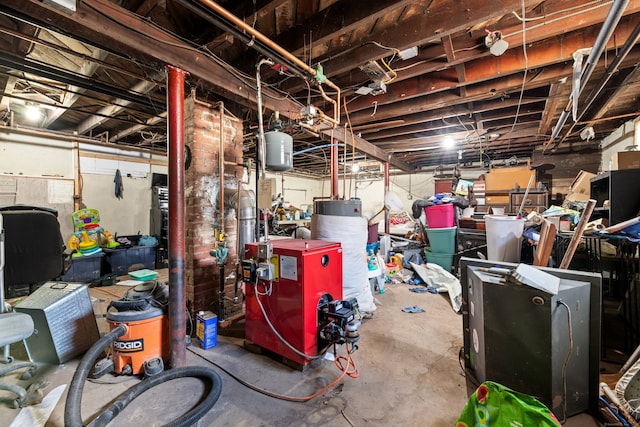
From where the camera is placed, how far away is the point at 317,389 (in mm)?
1745

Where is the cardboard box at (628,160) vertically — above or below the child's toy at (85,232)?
above

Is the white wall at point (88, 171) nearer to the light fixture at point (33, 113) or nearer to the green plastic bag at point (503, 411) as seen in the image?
the light fixture at point (33, 113)

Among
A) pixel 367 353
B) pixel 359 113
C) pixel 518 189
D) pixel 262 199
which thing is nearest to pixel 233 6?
pixel 262 199

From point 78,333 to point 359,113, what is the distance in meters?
3.98

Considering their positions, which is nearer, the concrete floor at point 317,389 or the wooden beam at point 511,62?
the concrete floor at point 317,389

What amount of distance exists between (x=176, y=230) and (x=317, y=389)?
153cm

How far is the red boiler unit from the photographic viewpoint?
1.86 meters

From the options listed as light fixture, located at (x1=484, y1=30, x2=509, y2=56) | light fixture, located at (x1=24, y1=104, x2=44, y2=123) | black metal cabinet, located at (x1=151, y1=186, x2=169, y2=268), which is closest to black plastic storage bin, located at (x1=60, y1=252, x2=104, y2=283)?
black metal cabinet, located at (x1=151, y1=186, x2=169, y2=268)

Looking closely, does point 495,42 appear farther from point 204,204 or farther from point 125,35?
point 204,204

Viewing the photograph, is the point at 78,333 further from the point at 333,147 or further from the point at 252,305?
the point at 333,147

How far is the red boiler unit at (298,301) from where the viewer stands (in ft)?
6.09

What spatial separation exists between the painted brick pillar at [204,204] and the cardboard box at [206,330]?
27 cm

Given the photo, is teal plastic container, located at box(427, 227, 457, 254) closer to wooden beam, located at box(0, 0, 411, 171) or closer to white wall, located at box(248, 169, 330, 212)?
wooden beam, located at box(0, 0, 411, 171)

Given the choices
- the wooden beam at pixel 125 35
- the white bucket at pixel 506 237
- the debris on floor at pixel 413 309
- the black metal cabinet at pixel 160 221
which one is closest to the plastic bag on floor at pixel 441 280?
the debris on floor at pixel 413 309
